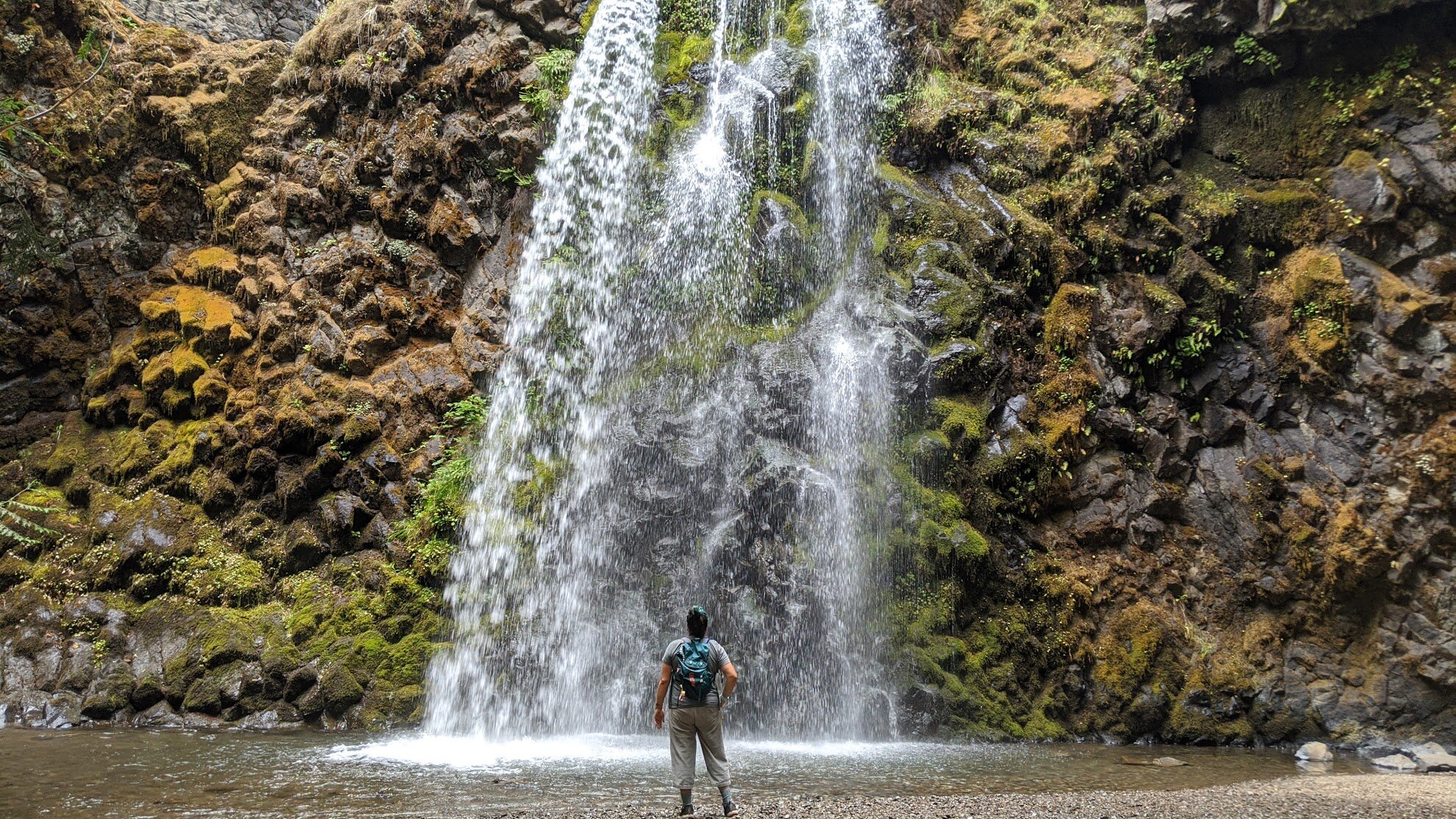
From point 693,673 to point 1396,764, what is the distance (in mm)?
8205

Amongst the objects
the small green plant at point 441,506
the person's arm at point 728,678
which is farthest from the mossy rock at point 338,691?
the person's arm at point 728,678

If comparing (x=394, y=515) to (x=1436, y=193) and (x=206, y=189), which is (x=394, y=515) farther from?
(x=1436, y=193)

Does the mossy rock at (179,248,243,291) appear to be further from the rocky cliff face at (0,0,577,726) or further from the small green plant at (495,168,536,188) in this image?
the small green plant at (495,168,536,188)

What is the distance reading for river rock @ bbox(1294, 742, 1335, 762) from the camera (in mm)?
8938

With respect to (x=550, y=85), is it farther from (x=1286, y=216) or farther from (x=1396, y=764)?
(x=1396, y=764)

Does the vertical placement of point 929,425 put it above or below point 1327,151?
below

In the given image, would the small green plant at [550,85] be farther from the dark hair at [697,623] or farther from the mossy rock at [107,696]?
the dark hair at [697,623]

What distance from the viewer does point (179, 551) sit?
36.9ft

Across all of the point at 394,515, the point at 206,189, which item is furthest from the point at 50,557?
the point at 206,189

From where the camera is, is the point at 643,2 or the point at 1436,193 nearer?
the point at 1436,193

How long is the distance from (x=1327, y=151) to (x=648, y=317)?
34.8ft

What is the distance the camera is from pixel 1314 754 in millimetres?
9008

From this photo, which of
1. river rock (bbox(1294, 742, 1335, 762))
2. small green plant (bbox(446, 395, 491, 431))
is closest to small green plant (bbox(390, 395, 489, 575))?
small green plant (bbox(446, 395, 491, 431))

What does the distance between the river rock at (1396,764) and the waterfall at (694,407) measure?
207 inches
